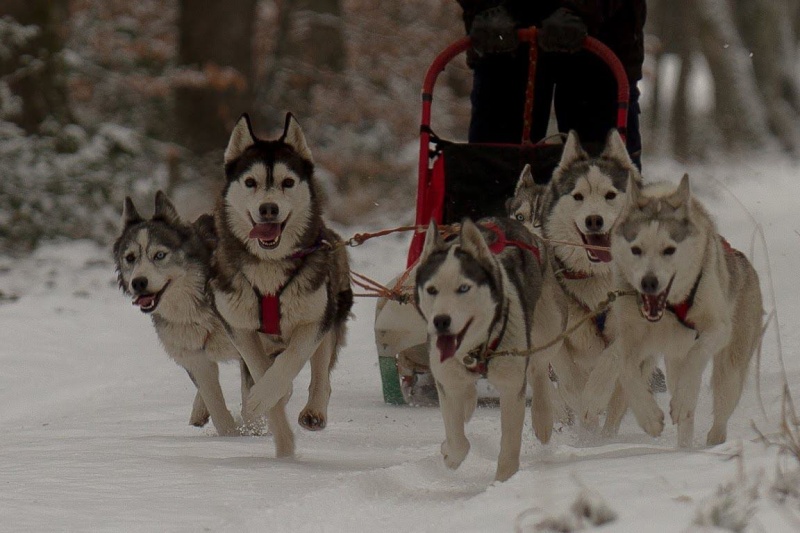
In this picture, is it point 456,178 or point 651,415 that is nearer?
point 651,415

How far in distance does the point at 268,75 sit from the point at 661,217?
10642 millimetres

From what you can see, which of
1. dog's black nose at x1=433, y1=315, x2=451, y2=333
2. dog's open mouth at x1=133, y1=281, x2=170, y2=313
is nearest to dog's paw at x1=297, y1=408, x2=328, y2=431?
dog's open mouth at x1=133, y1=281, x2=170, y2=313

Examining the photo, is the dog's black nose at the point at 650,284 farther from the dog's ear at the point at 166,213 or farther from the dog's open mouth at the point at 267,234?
the dog's ear at the point at 166,213

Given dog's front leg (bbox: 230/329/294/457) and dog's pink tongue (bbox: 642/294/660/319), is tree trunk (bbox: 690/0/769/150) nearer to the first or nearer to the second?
dog's front leg (bbox: 230/329/294/457)

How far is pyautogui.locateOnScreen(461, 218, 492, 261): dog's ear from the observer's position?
3.93 meters

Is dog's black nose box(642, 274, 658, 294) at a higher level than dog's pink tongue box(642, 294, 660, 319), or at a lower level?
higher

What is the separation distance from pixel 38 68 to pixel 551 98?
6.41 metres

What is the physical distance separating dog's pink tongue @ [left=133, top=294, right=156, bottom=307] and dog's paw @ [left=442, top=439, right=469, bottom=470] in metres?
1.65

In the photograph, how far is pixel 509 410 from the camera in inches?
159

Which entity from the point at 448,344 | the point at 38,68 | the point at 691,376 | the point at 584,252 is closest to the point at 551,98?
the point at 584,252

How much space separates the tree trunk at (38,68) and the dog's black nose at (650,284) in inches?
325

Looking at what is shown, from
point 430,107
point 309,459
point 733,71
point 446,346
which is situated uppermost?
point 733,71

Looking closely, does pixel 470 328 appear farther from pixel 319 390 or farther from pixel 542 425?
pixel 319 390

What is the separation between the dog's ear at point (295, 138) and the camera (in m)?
4.89
